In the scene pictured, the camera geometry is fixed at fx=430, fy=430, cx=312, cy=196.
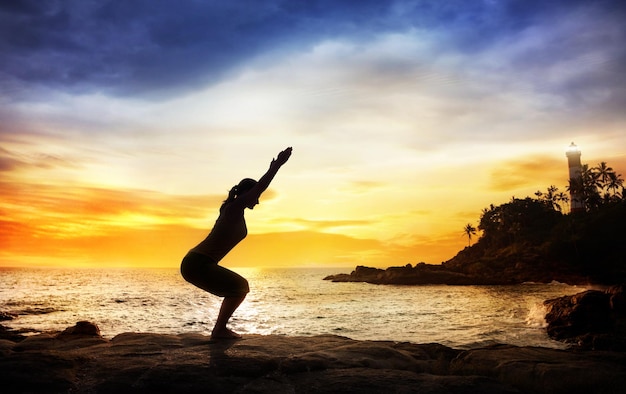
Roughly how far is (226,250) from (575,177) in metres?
110

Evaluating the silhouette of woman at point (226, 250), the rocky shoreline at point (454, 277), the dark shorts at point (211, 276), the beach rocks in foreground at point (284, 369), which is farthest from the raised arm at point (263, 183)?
the rocky shoreline at point (454, 277)

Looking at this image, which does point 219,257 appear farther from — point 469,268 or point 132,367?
point 469,268

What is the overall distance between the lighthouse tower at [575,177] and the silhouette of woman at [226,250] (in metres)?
105

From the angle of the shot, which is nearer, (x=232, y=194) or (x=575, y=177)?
(x=232, y=194)

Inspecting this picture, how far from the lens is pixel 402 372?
4.61 m

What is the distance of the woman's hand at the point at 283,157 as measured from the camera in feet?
19.8

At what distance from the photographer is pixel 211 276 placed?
240 inches

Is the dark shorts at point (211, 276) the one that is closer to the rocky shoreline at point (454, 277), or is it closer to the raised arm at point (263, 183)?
the raised arm at point (263, 183)

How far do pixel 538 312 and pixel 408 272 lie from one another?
8198cm

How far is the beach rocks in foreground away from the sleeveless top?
124 cm

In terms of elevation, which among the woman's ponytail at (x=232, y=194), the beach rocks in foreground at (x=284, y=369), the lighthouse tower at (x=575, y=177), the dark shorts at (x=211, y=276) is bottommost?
the beach rocks in foreground at (x=284, y=369)

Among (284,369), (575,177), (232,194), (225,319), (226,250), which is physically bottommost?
(284,369)

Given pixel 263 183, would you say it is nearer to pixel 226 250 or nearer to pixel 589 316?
pixel 226 250

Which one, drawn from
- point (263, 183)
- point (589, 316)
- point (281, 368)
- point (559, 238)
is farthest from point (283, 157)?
point (559, 238)
